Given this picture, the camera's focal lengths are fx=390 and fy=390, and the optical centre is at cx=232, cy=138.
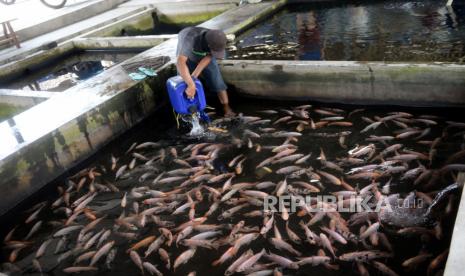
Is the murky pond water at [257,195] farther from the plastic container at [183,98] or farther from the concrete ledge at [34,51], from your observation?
the concrete ledge at [34,51]

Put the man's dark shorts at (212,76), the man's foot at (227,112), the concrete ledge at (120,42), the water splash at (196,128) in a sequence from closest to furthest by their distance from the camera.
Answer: the water splash at (196,128) → the man's dark shorts at (212,76) → the man's foot at (227,112) → the concrete ledge at (120,42)

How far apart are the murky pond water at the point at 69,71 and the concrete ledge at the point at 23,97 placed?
2130mm

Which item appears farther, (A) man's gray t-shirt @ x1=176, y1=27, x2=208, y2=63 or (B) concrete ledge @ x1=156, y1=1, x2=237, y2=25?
(B) concrete ledge @ x1=156, y1=1, x2=237, y2=25

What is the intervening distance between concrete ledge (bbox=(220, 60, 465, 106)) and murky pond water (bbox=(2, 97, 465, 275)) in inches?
10.7

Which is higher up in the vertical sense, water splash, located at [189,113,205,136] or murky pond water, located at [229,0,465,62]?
murky pond water, located at [229,0,465,62]

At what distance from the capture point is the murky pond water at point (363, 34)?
817 centimetres

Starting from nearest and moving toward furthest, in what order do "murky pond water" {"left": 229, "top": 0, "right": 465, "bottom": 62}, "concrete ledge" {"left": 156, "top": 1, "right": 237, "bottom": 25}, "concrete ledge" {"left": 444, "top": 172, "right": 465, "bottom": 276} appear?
"concrete ledge" {"left": 444, "top": 172, "right": 465, "bottom": 276} < "murky pond water" {"left": 229, "top": 0, "right": 465, "bottom": 62} < "concrete ledge" {"left": 156, "top": 1, "right": 237, "bottom": 25}

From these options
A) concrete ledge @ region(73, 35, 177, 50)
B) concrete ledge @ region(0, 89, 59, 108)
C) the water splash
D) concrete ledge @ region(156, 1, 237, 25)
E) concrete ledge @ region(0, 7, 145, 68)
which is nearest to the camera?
the water splash

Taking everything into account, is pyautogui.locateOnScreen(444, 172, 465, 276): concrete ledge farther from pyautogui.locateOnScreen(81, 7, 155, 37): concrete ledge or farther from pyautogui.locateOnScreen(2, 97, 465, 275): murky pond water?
pyautogui.locateOnScreen(81, 7, 155, 37): concrete ledge

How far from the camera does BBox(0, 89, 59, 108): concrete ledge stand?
802cm

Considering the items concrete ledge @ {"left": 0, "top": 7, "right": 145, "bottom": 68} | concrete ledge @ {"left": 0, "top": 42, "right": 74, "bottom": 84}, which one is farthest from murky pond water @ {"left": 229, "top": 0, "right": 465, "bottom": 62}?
concrete ledge @ {"left": 0, "top": 7, "right": 145, "bottom": 68}

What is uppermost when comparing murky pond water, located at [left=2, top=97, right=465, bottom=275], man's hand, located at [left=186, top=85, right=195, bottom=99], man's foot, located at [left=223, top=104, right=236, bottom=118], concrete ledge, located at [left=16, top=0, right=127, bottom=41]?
concrete ledge, located at [left=16, top=0, right=127, bottom=41]

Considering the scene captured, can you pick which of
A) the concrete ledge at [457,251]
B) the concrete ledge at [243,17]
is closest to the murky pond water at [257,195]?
the concrete ledge at [457,251]

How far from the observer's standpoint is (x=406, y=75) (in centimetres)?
689
